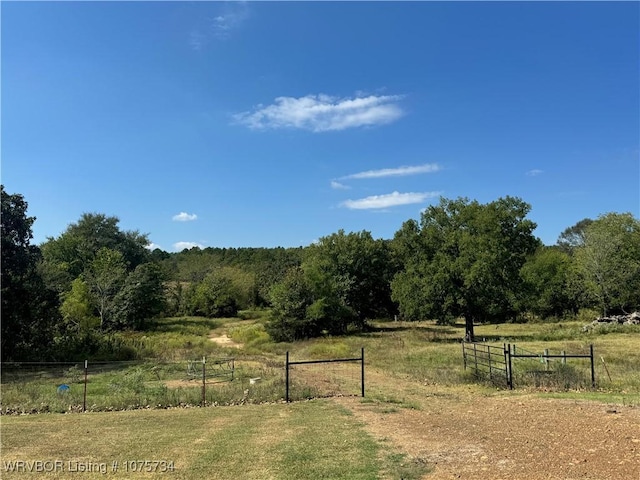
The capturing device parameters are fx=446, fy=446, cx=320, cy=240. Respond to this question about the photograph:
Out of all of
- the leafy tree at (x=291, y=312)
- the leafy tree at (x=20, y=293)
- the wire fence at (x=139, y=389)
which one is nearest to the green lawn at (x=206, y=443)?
the wire fence at (x=139, y=389)

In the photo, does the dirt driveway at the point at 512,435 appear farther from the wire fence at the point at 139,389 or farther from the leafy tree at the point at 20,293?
the leafy tree at the point at 20,293

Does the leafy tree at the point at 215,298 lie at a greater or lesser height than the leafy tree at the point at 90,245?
lesser

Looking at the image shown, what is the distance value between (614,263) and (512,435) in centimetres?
5334

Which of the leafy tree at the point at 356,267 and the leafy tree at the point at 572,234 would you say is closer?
the leafy tree at the point at 356,267

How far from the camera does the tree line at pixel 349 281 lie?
105 feet

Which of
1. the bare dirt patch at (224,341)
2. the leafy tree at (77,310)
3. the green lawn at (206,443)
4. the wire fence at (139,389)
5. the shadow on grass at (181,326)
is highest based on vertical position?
the leafy tree at (77,310)

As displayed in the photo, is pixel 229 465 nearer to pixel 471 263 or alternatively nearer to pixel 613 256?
pixel 471 263

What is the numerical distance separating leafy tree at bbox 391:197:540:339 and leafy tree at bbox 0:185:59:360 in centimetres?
2865

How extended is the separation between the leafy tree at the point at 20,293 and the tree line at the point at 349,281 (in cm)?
7

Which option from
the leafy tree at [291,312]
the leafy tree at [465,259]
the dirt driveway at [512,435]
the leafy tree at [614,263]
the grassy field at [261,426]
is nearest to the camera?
the dirt driveway at [512,435]

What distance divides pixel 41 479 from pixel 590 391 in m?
16.4

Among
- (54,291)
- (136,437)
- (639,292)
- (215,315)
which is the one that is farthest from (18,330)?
(639,292)

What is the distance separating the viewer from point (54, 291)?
112 feet

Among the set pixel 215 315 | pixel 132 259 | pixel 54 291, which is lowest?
pixel 215 315
